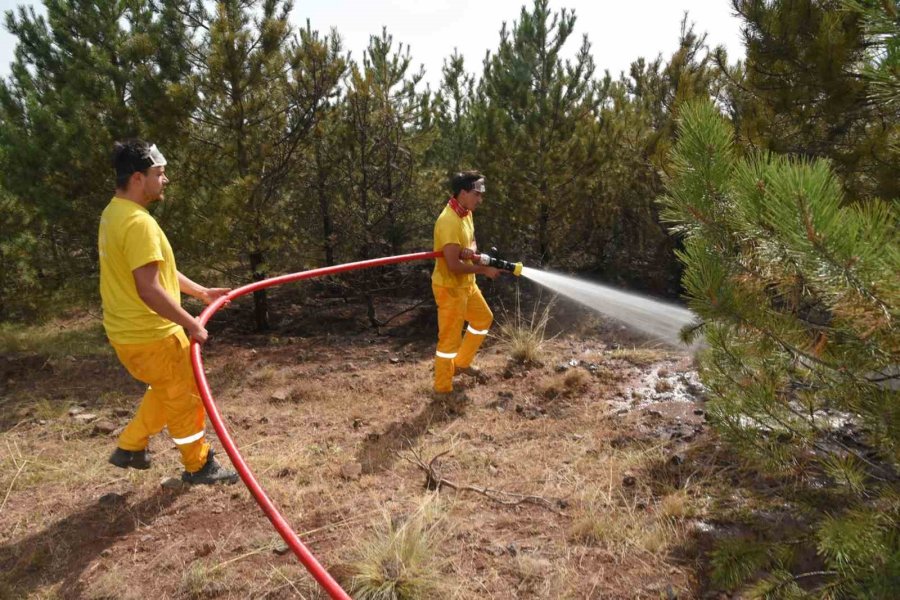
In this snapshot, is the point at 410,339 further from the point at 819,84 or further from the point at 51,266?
the point at 819,84

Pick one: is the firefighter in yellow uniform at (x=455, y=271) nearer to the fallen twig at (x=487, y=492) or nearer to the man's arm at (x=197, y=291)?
the fallen twig at (x=487, y=492)

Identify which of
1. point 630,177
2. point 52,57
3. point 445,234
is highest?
point 52,57

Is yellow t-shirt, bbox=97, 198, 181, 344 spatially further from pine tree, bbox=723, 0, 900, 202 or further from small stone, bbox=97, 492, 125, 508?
pine tree, bbox=723, 0, 900, 202

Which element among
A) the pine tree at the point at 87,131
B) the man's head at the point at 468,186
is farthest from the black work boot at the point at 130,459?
the pine tree at the point at 87,131

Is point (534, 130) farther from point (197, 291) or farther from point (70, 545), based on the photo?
point (70, 545)

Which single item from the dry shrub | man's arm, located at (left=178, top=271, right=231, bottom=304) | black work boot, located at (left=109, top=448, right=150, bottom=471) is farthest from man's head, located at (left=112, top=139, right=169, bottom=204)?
the dry shrub

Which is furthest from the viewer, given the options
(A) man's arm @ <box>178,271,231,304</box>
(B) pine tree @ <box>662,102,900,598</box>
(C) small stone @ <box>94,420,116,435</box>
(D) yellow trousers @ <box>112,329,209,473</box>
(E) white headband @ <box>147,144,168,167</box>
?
(C) small stone @ <box>94,420,116,435</box>

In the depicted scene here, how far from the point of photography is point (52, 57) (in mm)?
8758

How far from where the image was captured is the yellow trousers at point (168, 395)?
3.11 meters

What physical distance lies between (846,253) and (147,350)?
325 centimetres

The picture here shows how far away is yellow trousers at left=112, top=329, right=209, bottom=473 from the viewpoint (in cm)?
311

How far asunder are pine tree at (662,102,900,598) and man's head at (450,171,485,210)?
258cm

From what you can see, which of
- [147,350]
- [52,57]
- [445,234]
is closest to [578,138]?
[445,234]

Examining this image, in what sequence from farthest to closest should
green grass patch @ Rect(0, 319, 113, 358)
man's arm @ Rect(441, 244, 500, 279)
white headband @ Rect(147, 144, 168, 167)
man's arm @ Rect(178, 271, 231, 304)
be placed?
green grass patch @ Rect(0, 319, 113, 358) → man's arm @ Rect(441, 244, 500, 279) → man's arm @ Rect(178, 271, 231, 304) → white headband @ Rect(147, 144, 168, 167)
